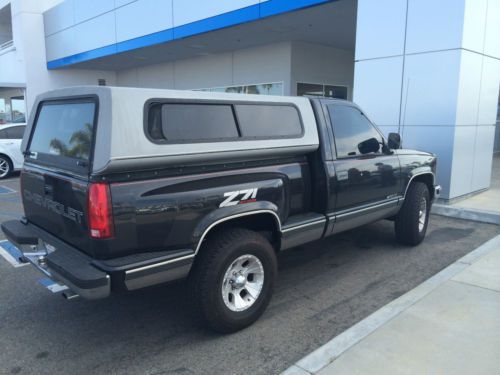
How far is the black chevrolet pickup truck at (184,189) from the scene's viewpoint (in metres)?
2.92

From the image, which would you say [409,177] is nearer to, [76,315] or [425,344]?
[425,344]

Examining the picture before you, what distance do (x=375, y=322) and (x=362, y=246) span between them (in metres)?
2.36

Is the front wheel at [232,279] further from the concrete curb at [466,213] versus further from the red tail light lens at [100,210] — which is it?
the concrete curb at [466,213]

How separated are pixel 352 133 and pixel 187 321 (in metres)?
2.59

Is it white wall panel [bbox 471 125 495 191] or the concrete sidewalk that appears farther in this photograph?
white wall panel [bbox 471 125 495 191]

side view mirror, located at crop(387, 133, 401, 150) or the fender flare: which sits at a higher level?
side view mirror, located at crop(387, 133, 401, 150)

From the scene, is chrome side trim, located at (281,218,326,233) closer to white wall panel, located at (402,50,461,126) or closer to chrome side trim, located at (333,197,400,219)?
chrome side trim, located at (333,197,400,219)

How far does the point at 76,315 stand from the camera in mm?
3883

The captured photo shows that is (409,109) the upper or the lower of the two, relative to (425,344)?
upper

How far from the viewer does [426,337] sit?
3.30 meters

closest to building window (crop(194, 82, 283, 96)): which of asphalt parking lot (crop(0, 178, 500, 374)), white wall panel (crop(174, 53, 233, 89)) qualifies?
white wall panel (crop(174, 53, 233, 89))

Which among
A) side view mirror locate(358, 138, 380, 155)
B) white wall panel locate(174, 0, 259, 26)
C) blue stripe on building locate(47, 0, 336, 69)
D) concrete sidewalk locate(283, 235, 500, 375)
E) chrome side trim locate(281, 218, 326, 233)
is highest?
white wall panel locate(174, 0, 259, 26)

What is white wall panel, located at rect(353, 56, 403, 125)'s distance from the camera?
8.26m

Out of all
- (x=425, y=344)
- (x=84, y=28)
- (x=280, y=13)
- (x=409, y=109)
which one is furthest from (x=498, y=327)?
(x=84, y=28)
